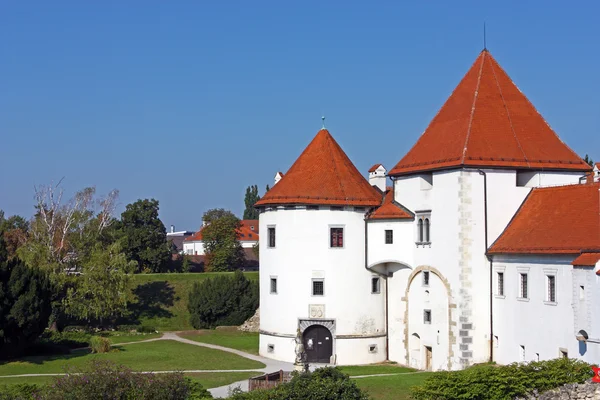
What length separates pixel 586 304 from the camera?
2838cm

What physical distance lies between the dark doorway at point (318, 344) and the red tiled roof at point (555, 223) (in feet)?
32.8

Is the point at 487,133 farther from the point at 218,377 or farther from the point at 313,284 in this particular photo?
the point at 218,377

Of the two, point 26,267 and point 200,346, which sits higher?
point 26,267

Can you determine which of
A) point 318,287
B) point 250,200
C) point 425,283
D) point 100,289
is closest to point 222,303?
point 100,289

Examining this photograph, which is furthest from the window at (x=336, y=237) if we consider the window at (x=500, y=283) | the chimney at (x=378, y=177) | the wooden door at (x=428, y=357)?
the window at (x=500, y=283)

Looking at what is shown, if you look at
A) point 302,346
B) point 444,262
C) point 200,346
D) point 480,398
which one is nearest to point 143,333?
point 200,346

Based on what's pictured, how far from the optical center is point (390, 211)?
3922 cm

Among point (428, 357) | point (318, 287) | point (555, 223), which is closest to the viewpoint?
point (555, 223)

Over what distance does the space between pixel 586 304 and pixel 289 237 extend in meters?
16.3

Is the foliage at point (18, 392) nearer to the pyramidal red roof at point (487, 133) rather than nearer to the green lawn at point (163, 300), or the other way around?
the pyramidal red roof at point (487, 133)

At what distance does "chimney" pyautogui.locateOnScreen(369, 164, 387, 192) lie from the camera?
44.8 m

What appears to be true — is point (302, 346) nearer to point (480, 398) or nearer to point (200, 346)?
point (200, 346)

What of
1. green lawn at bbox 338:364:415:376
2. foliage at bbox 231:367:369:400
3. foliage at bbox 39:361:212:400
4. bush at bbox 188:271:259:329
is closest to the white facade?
green lawn at bbox 338:364:415:376

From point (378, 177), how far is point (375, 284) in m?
7.14
